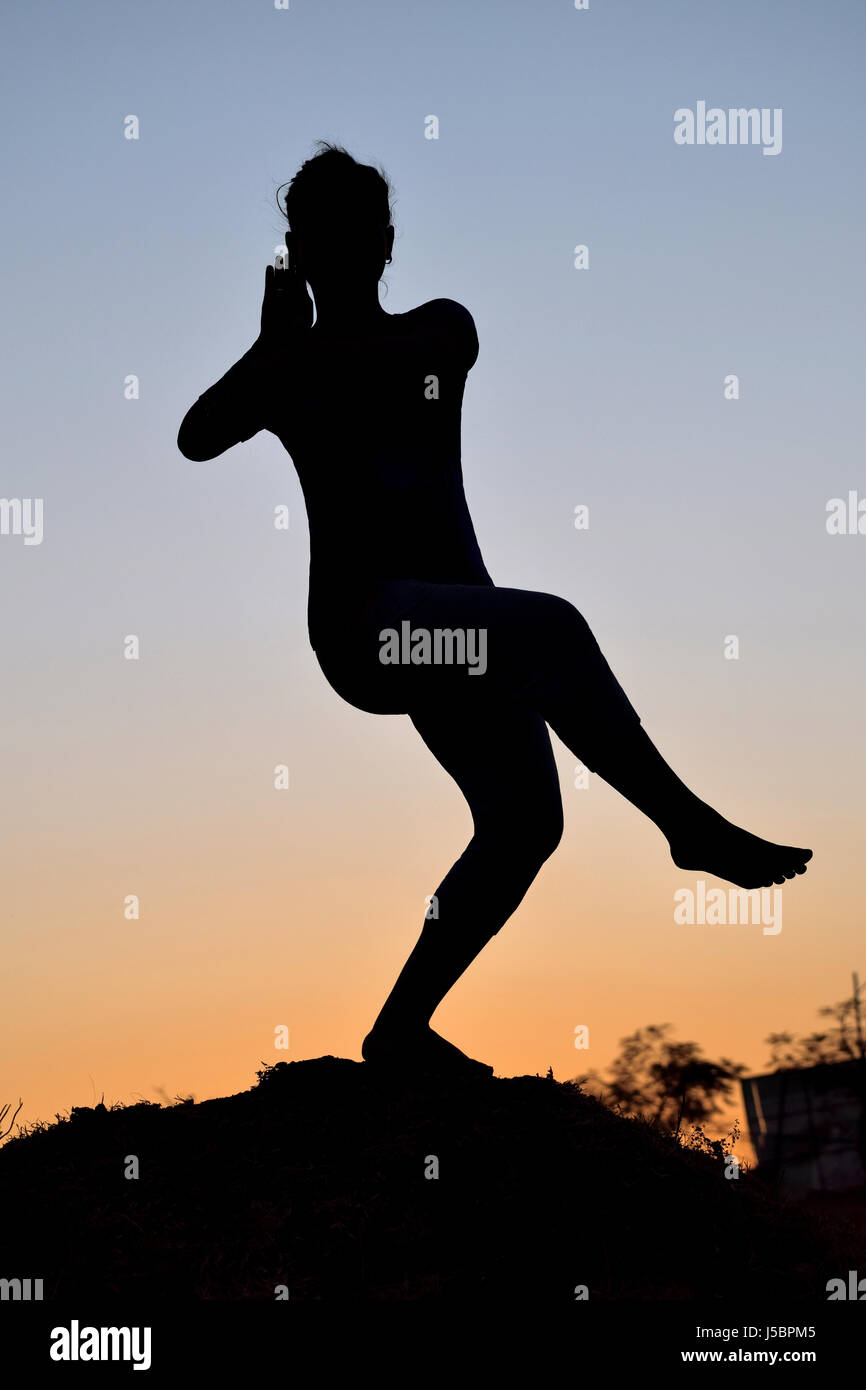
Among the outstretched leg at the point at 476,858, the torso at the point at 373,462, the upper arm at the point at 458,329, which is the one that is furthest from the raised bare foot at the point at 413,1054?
the upper arm at the point at 458,329

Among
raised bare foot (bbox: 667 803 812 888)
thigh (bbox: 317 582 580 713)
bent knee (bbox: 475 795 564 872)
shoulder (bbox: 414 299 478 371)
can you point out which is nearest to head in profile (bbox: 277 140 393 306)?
shoulder (bbox: 414 299 478 371)

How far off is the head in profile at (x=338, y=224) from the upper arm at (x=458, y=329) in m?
0.29

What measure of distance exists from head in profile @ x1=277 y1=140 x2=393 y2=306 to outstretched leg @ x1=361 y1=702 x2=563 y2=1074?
1.68m

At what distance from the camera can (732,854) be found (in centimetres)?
491

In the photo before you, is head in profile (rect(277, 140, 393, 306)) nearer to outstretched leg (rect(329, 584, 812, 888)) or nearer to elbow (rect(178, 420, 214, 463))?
elbow (rect(178, 420, 214, 463))

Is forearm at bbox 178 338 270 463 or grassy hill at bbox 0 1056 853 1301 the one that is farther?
forearm at bbox 178 338 270 463

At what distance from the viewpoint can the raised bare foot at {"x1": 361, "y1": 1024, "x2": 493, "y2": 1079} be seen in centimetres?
553

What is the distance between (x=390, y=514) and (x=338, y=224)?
3.67ft

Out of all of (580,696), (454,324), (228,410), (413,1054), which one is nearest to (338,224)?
(454,324)

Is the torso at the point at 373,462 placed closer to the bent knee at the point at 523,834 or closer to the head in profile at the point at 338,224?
the head in profile at the point at 338,224

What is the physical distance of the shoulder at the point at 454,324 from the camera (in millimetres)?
5602
